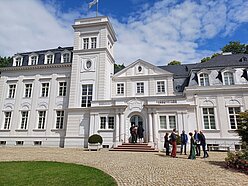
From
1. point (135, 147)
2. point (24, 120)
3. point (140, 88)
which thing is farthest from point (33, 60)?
point (135, 147)

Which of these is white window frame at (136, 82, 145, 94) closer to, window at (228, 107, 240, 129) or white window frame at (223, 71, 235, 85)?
white window frame at (223, 71, 235, 85)

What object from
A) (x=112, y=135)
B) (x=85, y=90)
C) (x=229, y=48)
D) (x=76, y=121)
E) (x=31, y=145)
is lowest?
(x=31, y=145)

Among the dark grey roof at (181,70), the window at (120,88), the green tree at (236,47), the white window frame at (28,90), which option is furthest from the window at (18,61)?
the green tree at (236,47)

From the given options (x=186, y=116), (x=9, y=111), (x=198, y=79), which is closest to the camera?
(x=186, y=116)

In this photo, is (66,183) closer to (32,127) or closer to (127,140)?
(127,140)

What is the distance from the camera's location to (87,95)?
75.8 feet

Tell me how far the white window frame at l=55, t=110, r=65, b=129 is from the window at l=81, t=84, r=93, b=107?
3517 mm

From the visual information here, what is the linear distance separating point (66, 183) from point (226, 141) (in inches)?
713

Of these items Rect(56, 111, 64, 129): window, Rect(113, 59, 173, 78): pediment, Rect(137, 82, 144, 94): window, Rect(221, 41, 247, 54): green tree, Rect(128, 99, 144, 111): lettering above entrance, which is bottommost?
Rect(56, 111, 64, 129): window

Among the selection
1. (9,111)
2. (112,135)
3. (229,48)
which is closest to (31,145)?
(9,111)

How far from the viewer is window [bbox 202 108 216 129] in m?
19.9

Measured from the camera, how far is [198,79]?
21.7m

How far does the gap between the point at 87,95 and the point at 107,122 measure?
16.6ft

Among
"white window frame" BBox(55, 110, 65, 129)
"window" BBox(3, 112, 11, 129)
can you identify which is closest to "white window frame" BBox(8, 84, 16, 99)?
"window" BBox(3, 112, 11, 129)
